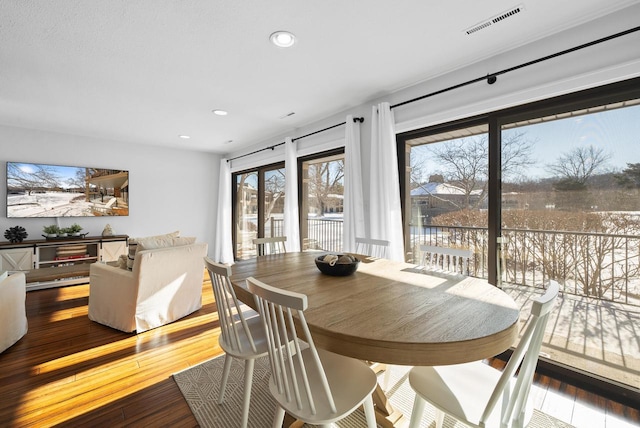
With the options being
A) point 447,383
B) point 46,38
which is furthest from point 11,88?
point 447,383

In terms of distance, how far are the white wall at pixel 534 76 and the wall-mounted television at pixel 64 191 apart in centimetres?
481

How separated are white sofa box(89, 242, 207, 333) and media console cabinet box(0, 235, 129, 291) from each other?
3.43 ft

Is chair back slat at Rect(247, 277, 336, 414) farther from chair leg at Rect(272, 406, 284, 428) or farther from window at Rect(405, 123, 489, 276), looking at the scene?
window at Rect(405, 123, 489, 276)

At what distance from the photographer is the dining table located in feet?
3.03

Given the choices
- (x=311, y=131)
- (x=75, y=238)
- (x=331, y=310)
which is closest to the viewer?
(x=331, y=310)

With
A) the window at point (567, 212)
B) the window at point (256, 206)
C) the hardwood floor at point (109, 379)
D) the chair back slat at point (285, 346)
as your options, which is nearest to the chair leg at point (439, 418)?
the chair back slat at point (285, 346)

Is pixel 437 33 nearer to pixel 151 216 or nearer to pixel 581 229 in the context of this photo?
pixel 581 229

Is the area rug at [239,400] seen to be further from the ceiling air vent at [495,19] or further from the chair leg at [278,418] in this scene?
the ceiling air vent at [495,19]

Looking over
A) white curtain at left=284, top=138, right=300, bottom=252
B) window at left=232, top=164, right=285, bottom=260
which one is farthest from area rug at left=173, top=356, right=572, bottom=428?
window at left=232, top=164, right=285, bottom=260

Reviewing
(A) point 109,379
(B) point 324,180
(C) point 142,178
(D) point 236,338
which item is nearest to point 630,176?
(D) point 236,338

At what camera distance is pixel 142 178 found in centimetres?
535

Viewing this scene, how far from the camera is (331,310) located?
46.4 inches

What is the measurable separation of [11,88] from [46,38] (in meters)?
1.47

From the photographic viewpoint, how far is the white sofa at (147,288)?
272cm
